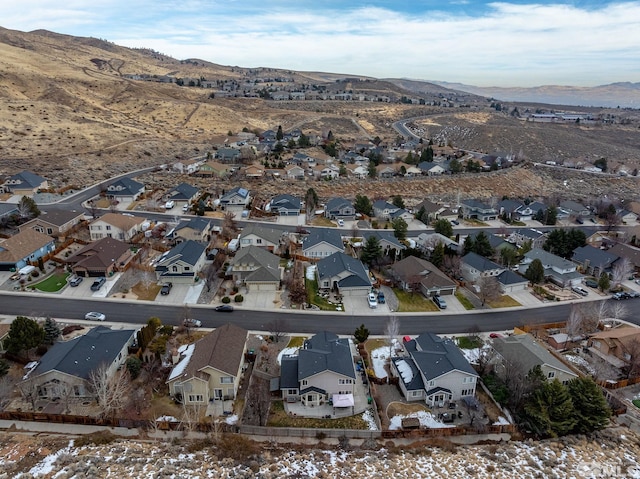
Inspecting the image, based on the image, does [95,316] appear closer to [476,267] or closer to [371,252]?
[371,252]

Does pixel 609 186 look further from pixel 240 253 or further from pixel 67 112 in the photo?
pixel 67 112

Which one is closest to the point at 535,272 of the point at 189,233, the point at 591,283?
the point at 591,283

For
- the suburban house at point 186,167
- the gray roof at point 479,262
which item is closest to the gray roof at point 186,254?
the gray roof at point 479,262

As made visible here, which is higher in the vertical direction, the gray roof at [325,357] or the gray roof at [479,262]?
the gray roof at [479,262]

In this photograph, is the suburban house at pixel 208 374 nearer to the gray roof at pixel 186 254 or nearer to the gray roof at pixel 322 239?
the gray roof at pixel 186 254

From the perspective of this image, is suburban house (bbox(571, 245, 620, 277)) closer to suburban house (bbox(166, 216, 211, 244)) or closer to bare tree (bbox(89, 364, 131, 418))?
suburban house (bbox(166, 216, 211, 244))

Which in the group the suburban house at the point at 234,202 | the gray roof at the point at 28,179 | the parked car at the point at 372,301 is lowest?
the parked car at the point at 372,301

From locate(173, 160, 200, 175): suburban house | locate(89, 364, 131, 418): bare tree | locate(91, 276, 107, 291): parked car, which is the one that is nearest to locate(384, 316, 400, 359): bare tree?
locate(89, 364, 131, 418): bare tree
